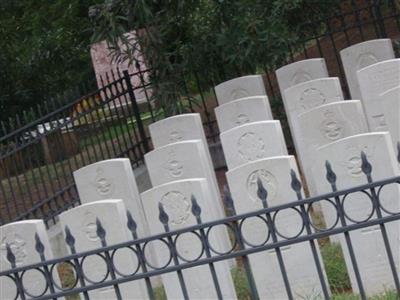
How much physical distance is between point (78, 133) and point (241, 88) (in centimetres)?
191

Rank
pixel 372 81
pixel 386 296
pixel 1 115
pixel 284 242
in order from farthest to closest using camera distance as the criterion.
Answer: pixel 1 115
pixel 372 81
pixel 386 296
pixel 284 242

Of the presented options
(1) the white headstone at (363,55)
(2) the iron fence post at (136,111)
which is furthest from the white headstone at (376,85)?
(2) the iron fence post at (136,111)

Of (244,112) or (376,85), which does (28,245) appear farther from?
(376,85)

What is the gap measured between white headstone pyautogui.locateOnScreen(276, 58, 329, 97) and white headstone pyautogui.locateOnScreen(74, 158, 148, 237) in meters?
2.78

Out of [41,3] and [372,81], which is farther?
[41,3]

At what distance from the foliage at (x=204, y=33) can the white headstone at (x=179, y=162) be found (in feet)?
13.2

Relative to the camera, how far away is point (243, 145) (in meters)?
8.16

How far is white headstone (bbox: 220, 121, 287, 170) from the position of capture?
316 inches

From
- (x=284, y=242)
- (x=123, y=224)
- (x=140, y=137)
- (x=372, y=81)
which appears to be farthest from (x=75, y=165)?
(x=284, y=242)

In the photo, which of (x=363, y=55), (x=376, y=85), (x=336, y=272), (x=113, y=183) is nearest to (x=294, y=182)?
(x=336, y=272)

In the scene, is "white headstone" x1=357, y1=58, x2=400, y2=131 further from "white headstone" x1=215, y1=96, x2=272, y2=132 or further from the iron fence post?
the iron fence post

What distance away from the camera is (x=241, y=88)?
35.8 feet

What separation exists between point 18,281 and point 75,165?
6.42 metres

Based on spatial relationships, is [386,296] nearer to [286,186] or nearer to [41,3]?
[286,186]
